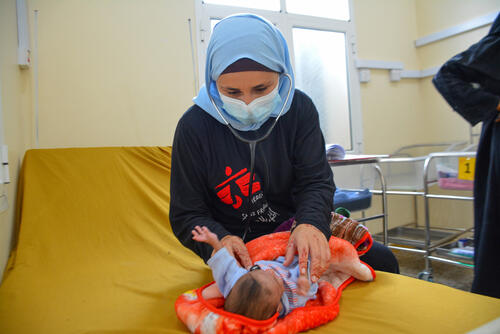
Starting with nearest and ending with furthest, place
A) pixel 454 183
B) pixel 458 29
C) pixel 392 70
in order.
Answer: pixel 454 183 < pixel 458 29 < pixel 392 70

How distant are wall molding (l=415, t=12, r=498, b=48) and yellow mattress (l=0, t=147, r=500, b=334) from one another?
2.85 meters

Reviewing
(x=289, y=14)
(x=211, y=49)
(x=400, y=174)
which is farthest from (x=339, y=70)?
(x=211, y=49)

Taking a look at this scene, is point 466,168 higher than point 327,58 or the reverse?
the reverse

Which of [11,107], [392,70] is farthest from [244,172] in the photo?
[392,70]

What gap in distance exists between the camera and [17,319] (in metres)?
0.90

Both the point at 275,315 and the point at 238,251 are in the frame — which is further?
the point at 238,251

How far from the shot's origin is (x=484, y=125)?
1.27 metres

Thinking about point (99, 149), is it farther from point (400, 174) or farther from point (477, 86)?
point (400, 174)

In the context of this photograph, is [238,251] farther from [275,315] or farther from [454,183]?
[454,183]

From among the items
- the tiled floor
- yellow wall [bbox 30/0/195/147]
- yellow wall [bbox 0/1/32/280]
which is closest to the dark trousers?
yellow wall [bbox 0/1/32/280]

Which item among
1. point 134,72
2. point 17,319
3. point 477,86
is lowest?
point 17,319

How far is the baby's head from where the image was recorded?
0.69 metres

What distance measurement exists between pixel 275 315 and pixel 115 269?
0.82m

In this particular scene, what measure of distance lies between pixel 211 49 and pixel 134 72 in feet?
4.50
